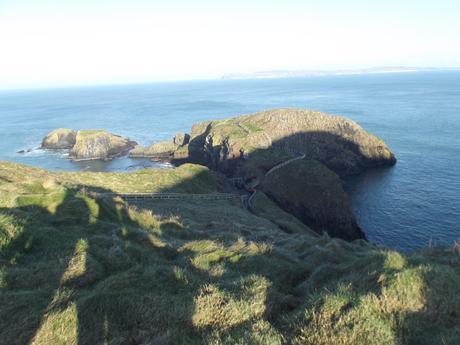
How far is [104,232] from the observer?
14.2 m

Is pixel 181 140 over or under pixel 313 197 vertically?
over

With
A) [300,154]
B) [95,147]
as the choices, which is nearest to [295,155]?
[300,154]

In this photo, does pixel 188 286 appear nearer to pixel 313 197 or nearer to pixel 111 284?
pixel 111 284

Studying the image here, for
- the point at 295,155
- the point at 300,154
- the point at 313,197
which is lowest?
the point at 313,197

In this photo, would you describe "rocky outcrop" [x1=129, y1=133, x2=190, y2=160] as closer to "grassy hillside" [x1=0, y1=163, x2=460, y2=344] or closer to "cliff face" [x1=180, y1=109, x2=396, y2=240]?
"cliff face" [x1=180, y1=109, x2=396, y2=240]

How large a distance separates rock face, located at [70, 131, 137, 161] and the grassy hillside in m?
97.7

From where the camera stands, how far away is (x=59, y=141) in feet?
384

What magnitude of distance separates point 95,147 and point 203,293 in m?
106

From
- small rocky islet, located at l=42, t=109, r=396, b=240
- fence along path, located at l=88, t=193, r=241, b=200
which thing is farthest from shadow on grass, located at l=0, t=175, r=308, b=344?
small rocky islet, located at l=42, t=109, r=396, b=240

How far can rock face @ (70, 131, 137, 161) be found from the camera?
344ft

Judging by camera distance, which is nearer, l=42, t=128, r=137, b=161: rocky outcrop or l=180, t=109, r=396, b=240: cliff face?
l=180, t=109, r=396, b=240: cliff face

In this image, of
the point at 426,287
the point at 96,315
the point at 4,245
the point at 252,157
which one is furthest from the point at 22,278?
the point at 252,157

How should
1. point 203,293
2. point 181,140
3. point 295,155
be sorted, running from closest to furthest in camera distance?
1. point 203,293
2. point 295,155
3. point 181,140

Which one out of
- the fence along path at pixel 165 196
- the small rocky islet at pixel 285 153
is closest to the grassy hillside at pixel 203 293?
the fence along path at pixel 165 196
